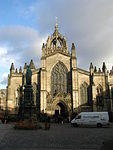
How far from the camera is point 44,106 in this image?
1586 inches

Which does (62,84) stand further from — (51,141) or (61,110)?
(51,141)

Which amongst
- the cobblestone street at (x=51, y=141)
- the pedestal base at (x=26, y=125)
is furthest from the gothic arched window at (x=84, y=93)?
the cobblestone street at (x=51, y=141)

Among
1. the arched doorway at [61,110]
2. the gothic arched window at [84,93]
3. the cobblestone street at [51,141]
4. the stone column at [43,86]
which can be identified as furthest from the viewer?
the gothic arched window at [84,93]

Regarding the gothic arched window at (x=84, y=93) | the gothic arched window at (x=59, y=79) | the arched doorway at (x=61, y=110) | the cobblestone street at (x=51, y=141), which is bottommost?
the cobblestone street at (x=51, y=141)

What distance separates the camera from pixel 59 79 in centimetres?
4438

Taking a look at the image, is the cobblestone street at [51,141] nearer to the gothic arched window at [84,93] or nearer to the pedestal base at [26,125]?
the pedestal base at [26,125]

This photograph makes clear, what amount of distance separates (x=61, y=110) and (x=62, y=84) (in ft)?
19.4

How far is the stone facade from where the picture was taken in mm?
41281

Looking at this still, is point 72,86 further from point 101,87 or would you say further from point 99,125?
point 99,125

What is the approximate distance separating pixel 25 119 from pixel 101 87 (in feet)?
89.2

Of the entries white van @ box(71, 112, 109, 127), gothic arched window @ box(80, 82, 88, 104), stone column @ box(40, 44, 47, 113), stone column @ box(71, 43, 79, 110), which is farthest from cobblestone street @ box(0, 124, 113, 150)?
gothic arched window @ box(80, 82, 88, 104)

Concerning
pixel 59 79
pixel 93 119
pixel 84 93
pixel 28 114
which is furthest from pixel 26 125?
pixel 84 93

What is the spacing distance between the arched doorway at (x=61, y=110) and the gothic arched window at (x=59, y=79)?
272 centimetres

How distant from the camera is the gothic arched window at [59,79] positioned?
43.8 m
